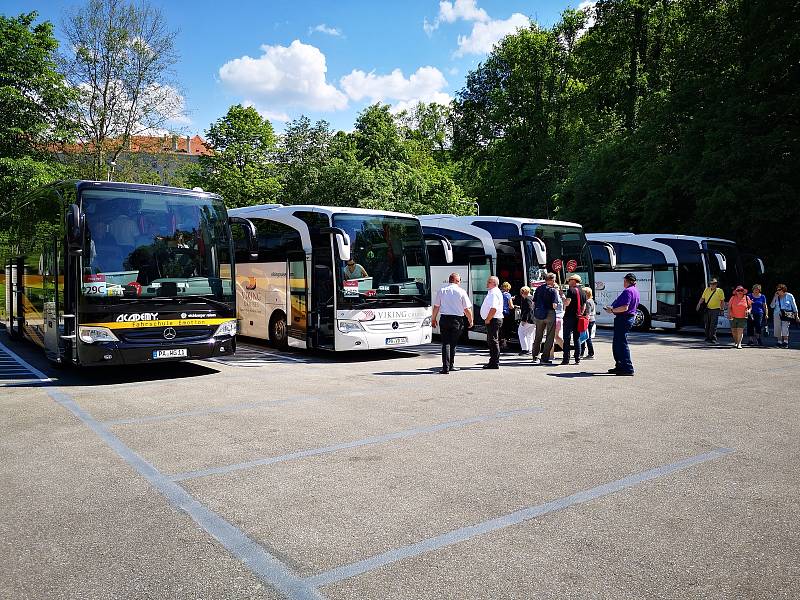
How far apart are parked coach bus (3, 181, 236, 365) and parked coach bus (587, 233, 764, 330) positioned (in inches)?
550

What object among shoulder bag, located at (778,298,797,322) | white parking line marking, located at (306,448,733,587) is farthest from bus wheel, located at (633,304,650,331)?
white parking line marking, located at (306,448,733,587)

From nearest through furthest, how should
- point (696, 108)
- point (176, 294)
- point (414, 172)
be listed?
point (176, 294) < point (696, 108) < point (414, 172)

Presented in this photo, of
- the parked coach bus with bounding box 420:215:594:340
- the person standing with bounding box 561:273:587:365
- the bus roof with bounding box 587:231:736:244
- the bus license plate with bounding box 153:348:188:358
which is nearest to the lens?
the bus license plate with bounding box 153:348:188:358

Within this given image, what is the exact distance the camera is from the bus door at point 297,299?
47.7ft

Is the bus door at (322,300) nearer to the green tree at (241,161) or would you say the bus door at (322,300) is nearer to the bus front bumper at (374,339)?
the bus front bumper at (374,339)

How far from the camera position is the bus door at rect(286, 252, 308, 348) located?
47.7ft

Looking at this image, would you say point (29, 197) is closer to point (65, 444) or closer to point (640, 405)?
point (65, 444)

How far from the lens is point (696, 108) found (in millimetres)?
29703

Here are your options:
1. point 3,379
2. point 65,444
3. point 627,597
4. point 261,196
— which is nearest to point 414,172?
point 261,196

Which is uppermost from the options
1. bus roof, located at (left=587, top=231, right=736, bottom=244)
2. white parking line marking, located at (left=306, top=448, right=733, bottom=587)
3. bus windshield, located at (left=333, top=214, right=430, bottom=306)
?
bus roof, located at (left=587, top=231, right=736, bottom=244)

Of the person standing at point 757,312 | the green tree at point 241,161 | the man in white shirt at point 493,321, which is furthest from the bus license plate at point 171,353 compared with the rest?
the green tree at point 241,161

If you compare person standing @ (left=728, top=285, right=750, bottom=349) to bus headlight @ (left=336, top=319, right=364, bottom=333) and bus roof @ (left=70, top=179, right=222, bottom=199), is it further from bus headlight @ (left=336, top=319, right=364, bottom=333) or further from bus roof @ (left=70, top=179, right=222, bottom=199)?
bus roof @ (left=70, top=179, right=222, bottom=199)

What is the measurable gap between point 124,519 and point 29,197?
10.8 m

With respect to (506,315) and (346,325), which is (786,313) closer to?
(506,315)
